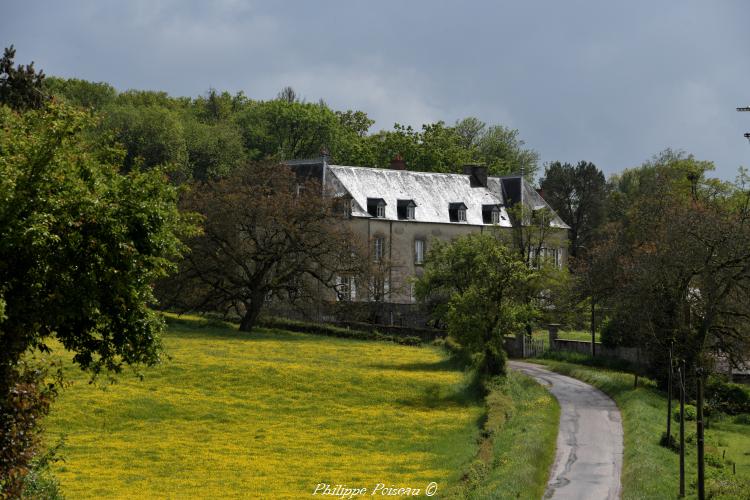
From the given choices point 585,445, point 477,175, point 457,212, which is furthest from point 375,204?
point 585,445

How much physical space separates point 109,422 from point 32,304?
59.5 feet

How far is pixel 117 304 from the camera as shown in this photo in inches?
1114

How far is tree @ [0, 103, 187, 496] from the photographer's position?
25.7 meters

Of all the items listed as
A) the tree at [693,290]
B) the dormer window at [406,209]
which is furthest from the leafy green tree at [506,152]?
the tree at [693,290]

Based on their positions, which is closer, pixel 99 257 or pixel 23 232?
pixel 23 232

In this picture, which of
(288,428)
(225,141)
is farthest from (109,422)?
(225,141)

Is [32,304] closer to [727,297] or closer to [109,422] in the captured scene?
[109,422]

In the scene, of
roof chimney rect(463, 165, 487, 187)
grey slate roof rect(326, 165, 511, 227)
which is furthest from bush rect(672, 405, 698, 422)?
roof chimney rect(463, 165, 487, 187)

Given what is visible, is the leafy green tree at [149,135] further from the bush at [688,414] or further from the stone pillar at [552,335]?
the bush at [688,414]

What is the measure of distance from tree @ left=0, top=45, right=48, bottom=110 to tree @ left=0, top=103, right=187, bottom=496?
3942cm

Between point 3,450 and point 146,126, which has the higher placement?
point 146,126

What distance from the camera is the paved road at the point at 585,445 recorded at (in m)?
35.0

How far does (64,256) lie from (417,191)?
268 feet
